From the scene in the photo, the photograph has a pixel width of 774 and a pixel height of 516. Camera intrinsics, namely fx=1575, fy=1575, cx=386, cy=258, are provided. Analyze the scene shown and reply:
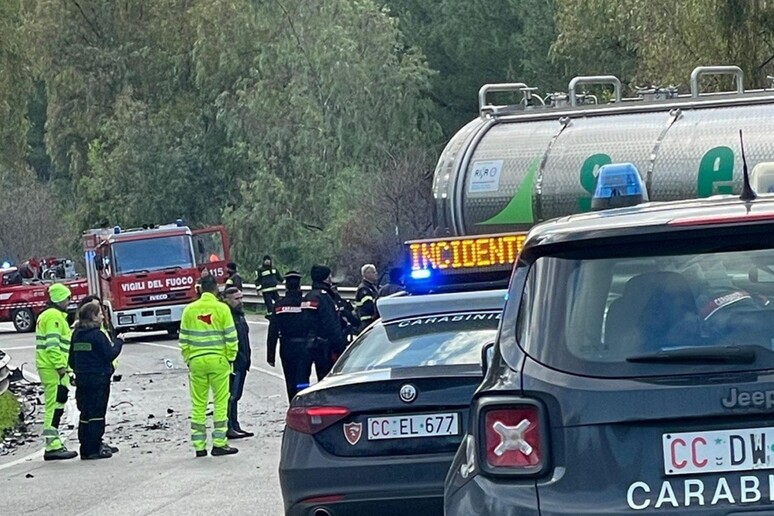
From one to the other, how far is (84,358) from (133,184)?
37.2 m

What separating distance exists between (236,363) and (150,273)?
17.6 metres

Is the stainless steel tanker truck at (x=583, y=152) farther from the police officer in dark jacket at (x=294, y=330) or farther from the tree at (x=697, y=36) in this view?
the tree at (x=697, y=36)

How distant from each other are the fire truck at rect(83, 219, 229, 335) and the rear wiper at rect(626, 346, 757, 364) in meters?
28.3

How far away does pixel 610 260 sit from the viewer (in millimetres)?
4324

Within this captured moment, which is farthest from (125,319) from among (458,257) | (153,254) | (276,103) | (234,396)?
(458,257)

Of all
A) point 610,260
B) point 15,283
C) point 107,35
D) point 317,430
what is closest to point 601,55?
point 15,283

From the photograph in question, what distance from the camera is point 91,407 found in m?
14.2

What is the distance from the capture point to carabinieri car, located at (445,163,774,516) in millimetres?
4105

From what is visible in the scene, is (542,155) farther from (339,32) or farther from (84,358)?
(339,32)

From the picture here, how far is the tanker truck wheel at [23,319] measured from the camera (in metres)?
40.4

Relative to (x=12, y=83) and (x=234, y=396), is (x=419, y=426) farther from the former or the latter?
(x=12, y=83)

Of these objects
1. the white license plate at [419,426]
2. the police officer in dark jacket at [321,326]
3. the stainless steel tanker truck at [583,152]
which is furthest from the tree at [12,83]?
the white license plate at [419,426]

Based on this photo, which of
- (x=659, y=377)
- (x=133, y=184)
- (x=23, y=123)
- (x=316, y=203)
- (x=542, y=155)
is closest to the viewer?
(x=659, y=377)

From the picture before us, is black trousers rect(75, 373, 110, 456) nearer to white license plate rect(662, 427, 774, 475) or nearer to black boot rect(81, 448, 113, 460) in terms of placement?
black boot rect(81, 448, 113, 460)
